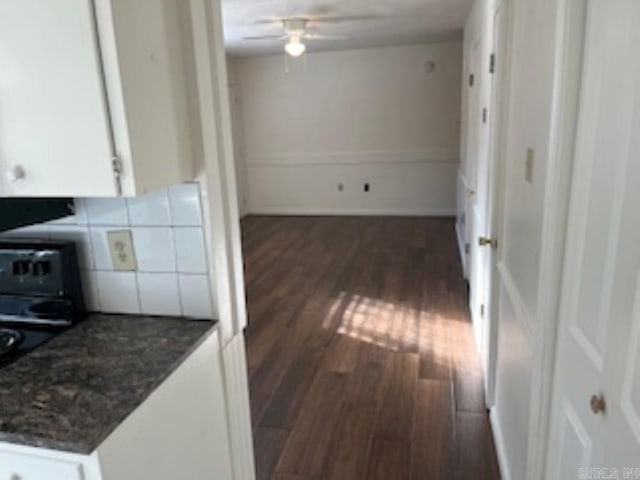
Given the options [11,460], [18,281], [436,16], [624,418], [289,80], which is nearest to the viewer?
[624,418]

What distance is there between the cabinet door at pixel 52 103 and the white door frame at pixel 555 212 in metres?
1.06

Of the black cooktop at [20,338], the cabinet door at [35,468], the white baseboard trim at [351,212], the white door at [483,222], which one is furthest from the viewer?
the white baseboard trim at [351,212]

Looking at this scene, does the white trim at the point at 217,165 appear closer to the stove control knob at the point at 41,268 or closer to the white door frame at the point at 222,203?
the white door frame at the point at 222,203

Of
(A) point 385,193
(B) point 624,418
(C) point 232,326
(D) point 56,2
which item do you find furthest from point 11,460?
(A) point 385,193

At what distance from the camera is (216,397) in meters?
1.44

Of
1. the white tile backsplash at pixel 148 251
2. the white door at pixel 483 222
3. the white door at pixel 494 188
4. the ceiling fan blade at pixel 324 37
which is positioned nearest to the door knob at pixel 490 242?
the white door at pixel 494 188

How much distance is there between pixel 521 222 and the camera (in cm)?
170

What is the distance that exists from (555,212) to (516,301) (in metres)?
0.61

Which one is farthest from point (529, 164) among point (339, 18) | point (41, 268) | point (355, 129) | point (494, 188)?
point (355, 129)

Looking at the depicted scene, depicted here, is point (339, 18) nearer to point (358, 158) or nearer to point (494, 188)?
point (358, 158)

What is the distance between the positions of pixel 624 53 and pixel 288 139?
6259 mm

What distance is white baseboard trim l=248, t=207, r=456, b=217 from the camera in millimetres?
6699

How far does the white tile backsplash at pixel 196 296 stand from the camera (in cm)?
139

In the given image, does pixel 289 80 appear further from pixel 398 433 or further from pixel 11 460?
pixel 11 460
